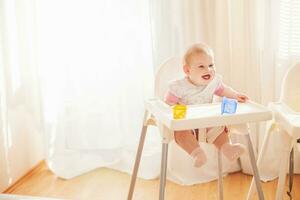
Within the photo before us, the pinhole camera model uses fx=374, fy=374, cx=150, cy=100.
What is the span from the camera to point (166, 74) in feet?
5.67

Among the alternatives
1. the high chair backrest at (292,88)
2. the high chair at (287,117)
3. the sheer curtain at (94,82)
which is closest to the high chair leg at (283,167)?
the high chair at (287,117)

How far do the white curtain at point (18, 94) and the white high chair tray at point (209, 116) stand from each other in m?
1.16

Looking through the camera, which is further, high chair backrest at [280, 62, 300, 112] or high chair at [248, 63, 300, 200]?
high chair backrest at [280, 62, 300, 112]

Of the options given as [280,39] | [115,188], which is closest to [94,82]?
[115,188]

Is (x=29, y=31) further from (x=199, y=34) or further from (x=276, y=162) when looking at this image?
(x=276, y=162)

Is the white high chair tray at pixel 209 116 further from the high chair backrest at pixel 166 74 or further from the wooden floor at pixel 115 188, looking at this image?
the wooden floor at pixel 115 188

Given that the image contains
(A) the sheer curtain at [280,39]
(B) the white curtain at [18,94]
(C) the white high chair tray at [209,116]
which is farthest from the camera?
(B) the white curtain at [18,94]

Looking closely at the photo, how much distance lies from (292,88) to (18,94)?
5.28ft

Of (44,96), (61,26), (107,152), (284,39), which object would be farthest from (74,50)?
(284,39)

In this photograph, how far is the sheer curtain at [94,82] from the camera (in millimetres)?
2271

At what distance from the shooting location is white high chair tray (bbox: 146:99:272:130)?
1235 millimetres

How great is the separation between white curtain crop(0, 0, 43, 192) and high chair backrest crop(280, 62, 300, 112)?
1.53 metres

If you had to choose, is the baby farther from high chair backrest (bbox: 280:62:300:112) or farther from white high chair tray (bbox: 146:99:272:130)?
high chair backrest (bbox: 280:62:300:112)

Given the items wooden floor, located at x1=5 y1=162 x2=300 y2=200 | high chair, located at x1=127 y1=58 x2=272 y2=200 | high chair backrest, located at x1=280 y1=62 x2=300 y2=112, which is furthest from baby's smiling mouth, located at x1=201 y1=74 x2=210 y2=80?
wooden floor, located at x1=5 y1=162 x2=300 y2=200
